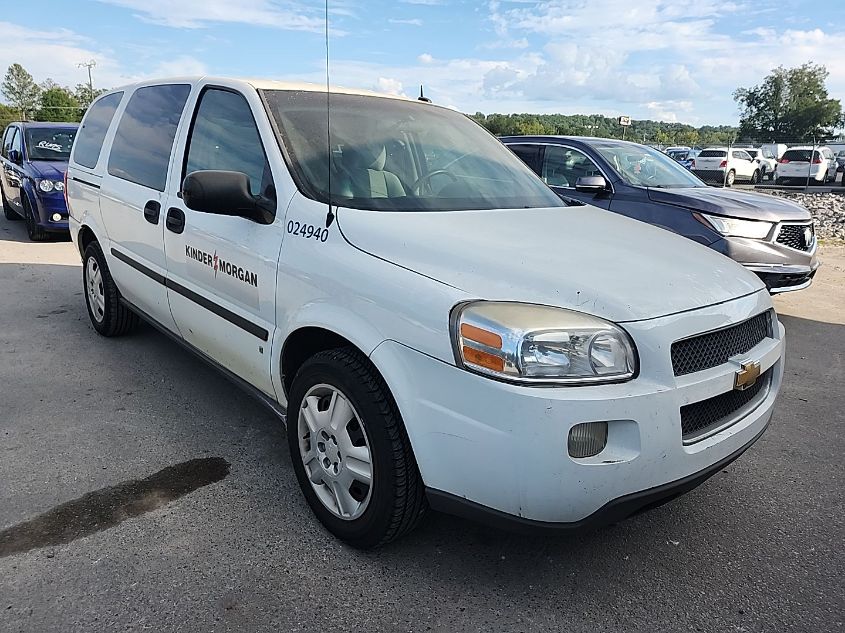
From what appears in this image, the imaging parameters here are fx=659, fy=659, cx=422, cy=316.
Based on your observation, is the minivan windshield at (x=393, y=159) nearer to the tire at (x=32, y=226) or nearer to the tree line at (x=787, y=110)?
the tire at (x=32, y=226)

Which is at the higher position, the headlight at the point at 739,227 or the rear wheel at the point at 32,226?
the headlight at the point at 739,227

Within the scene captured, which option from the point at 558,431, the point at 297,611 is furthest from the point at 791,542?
the point at 297,611

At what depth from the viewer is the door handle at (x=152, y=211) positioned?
141 inches

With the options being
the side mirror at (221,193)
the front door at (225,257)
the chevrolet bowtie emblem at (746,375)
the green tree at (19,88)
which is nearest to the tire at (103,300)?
the front door at (225,257)

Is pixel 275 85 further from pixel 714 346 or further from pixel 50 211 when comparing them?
pixel 50 211

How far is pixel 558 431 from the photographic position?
1.92 metres

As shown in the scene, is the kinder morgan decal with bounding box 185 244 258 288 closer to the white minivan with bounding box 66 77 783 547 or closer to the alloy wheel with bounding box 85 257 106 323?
the white minivan with bounding box 66 77 783 547

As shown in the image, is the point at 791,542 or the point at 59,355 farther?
the point at 59,355

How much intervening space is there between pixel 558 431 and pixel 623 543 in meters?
0.99

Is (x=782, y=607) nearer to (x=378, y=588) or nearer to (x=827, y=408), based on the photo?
(x=378, y=588)

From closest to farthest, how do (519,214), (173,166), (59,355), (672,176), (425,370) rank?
(425,370), (519,214), (173,166), (59,355), (672,176)

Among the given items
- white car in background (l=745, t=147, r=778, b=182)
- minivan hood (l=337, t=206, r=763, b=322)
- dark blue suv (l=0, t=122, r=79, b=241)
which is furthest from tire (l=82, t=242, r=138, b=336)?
white car in background (l=745, t=147, r=778, b=182)

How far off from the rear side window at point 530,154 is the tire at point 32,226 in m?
6.64

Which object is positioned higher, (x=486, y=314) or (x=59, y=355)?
(x=486, y=314)
